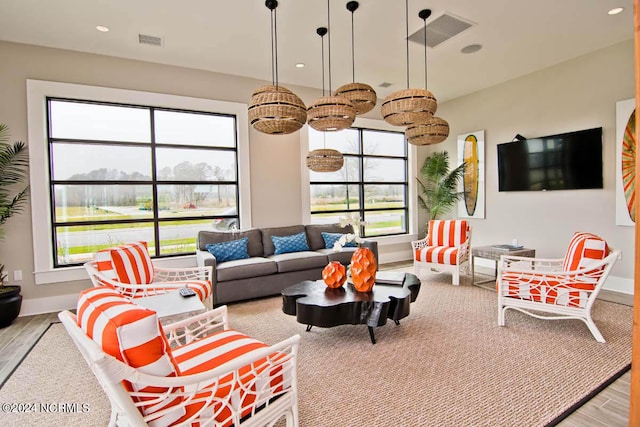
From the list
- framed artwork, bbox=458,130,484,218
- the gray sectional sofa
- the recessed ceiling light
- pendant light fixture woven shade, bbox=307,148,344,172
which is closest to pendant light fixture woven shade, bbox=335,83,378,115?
pendant light fixture woven shade, bbox=307,148,344,172

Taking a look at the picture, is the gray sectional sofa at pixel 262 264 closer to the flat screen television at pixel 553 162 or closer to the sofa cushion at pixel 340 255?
the sofa cushion at pixel 340 255

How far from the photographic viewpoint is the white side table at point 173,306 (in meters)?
2.22

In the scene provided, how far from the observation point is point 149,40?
3939 millimetres

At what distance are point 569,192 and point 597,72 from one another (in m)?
1.66

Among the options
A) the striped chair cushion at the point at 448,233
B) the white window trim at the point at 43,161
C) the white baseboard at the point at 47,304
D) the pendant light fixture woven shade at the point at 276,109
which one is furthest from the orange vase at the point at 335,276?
the white baseboard at the point at 47,304

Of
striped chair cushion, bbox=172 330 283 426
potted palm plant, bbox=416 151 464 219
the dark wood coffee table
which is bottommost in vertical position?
the dark wood coffee table

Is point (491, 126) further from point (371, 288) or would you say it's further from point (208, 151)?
point (208, 151)

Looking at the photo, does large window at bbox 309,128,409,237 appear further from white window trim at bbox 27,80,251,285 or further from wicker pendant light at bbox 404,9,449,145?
white window trim at bbox 27,80,251,285

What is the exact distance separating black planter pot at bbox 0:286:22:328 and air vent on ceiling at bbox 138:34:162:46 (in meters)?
3.16

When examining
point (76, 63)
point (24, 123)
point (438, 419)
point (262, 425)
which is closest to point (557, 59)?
point (438, 419)

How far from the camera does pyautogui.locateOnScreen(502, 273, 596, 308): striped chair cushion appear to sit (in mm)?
2922

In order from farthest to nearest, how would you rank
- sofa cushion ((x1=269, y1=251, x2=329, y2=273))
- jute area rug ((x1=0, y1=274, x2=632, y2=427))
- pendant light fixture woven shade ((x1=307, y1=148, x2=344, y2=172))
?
1. pendant light fixture woven shade ((x1=307, y1=148, x2=344, y2=172))
2. sofa cushion ((x1=269, y1=251, x2=329, y2=273))
3. jute area rug ((x1=0, y1=274, x2=632, y2=427))

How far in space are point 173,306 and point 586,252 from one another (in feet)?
11.5

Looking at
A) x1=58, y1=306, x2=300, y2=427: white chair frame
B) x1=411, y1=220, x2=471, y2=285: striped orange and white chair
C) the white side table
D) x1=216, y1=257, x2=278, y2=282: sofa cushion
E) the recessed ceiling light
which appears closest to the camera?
x1=58, y1=306, x2=300, y2=427: white chair frame
